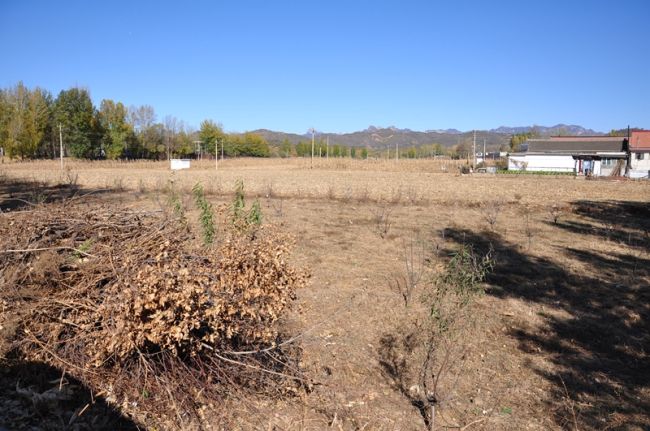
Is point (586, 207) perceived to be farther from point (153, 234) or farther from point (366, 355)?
point (153, 234)

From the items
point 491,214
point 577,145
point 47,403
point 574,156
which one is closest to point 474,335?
point 47,403

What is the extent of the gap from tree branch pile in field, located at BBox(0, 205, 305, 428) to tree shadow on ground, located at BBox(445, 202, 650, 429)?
3.15m

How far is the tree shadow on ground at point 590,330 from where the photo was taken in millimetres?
4719

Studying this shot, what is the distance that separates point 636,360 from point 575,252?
5.37 metres

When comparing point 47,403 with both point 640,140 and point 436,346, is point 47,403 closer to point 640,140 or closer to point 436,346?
point 436,346

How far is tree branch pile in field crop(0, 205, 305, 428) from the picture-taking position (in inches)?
136

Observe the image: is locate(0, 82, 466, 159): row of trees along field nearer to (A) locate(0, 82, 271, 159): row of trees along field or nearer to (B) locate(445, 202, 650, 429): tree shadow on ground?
(A) locate(0, 82, 271, 159): row of trees along field

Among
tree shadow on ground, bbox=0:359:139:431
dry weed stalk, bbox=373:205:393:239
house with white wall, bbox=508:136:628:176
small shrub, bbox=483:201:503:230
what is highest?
house with white wall, bbox=508:136:628:176

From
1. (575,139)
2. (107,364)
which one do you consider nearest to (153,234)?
(107,364)

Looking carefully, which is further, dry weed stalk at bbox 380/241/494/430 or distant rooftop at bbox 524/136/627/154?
distant rooftop at bbox 524/136/627/154

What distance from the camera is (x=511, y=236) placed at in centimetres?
1215

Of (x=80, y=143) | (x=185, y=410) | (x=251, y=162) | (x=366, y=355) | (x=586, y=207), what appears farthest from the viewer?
(x=251, y=162)

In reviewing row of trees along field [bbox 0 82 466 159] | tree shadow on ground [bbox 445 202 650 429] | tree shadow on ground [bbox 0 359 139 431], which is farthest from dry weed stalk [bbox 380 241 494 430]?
row of trees along field [bbox 0 82 466 159]

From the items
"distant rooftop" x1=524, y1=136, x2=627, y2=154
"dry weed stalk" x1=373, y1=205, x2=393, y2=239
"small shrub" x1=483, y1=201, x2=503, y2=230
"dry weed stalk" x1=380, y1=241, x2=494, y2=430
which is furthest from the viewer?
"distant rooftop" x1=524, y1=136, x2=627, y2=154
